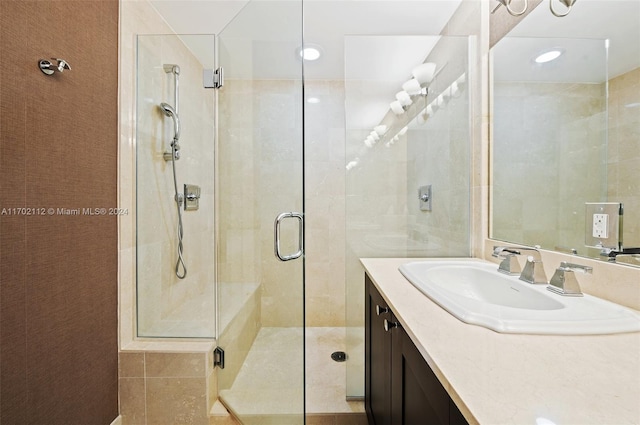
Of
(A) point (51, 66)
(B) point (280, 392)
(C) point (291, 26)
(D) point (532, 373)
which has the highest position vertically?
(C) point (291, 26)

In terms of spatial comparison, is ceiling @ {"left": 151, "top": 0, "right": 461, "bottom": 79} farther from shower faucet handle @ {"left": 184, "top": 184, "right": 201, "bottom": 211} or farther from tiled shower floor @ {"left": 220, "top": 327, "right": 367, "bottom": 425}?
tiled shower floor @ {"left": 220, "top": 327, "right": 367, "bottom": 425}

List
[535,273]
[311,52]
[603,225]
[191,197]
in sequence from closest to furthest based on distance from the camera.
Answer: [603,225] < [535,273] < [191,197] < [311,52]

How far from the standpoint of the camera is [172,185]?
1.82m

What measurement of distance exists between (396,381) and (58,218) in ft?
4.65

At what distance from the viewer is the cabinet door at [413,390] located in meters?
0.55

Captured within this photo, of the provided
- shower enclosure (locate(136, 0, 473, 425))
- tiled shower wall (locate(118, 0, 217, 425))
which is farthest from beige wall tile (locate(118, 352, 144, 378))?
shower enclosure (locate(136, 0, 473, 425))

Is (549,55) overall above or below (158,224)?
above

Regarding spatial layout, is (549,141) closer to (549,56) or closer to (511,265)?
(549,56)

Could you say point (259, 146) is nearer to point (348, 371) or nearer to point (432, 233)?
point (432, 233)

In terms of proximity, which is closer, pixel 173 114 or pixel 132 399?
pixel 132 399

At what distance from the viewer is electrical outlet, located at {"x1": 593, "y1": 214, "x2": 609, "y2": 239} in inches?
33.6

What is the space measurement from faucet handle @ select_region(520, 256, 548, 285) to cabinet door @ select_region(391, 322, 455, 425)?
54 cm

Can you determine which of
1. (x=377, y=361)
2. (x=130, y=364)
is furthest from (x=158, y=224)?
(x=377, y=361)

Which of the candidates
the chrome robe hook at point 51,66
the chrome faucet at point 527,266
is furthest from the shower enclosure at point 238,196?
the chrome faucet at point 527,266
